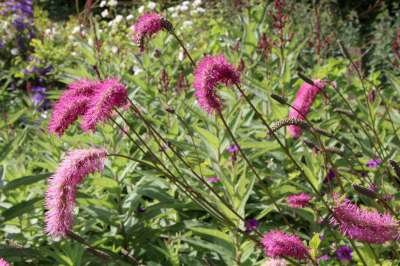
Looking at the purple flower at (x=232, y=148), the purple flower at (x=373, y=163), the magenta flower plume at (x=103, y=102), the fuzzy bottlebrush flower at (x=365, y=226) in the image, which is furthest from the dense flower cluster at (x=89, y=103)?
the purple flower at (x=373, y=163)

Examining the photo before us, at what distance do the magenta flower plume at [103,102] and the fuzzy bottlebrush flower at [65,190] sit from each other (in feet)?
0.43

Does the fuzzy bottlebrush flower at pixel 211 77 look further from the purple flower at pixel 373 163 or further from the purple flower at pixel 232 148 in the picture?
the purple flower at pixel 373 163

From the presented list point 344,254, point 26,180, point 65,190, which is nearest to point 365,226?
point 65,190

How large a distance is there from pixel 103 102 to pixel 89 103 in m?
0.08

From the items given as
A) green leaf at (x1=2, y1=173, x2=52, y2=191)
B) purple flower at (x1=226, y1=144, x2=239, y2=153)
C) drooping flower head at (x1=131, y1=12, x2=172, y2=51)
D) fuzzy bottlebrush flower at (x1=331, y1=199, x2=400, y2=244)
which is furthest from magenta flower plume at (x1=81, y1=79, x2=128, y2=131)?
purple flower at (x1=226, y1=144, x2=239, y2=153)

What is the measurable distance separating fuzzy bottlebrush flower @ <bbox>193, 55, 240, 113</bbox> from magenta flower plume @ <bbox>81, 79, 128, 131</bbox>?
0.22m

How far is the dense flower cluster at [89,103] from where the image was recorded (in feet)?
5.61

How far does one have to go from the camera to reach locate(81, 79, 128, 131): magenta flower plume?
171 cm

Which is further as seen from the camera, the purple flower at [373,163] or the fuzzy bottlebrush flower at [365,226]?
the purple flower at [373,163]

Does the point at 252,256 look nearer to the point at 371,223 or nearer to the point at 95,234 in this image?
the point at 95,234

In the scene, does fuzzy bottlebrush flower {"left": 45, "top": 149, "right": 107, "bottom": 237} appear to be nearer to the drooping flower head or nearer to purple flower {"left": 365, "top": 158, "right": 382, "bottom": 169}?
the drooping flower head

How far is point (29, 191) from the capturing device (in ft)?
10.0

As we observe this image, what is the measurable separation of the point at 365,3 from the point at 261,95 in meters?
8.58

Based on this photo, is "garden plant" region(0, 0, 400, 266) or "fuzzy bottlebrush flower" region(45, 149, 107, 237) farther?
"garden plant" region(0, 0, 400, 266)
